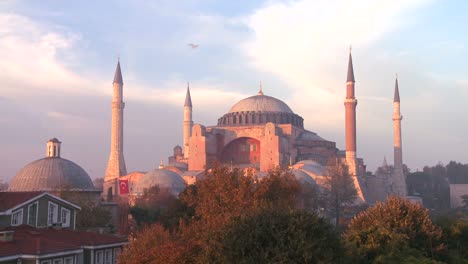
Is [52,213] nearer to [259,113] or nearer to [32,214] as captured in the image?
[32,214]

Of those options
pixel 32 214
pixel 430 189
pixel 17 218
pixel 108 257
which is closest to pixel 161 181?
pixel 32 214

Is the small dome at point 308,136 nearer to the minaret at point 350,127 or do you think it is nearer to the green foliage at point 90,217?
the minaret at point 350,127

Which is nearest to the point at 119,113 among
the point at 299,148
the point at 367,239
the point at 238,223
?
the point at 299,148

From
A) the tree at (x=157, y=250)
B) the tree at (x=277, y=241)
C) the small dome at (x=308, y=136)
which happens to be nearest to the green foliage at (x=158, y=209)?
the tree at (x=157, y=250)

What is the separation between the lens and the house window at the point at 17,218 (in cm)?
1811

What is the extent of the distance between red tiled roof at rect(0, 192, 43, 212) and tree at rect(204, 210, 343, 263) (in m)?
8.51

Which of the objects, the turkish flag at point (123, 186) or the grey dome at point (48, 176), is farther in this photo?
the turkish flag at point (123, 186)

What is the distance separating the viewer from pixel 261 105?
201ft

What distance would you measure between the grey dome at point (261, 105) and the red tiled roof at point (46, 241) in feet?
141

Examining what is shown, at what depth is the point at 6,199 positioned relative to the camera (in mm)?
18656

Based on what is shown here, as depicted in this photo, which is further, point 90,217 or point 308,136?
point 308,136

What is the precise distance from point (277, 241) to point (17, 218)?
32.8ft

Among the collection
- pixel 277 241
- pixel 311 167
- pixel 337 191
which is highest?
pixel 311 167

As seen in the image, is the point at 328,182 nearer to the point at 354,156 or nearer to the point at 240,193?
the point at 354,156
